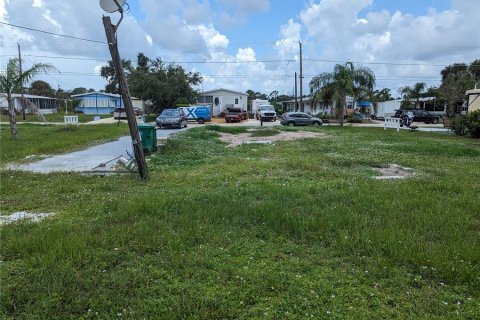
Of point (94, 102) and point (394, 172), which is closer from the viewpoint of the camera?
point (394, 172)

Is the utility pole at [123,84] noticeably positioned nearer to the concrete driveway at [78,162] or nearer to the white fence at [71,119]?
the concrete driveway at [78,162]

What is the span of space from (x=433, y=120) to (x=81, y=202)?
159ft

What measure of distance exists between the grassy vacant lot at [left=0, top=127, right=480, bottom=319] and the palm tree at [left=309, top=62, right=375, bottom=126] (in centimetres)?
2738

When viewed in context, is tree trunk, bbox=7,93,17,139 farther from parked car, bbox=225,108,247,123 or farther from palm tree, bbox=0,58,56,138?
parked car, bbox=225,108,247,123

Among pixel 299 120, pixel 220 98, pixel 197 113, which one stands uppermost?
pixel 220 98

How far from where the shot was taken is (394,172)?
10.3 meters

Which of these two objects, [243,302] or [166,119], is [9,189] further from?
[166,119]

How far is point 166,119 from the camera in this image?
3222cm

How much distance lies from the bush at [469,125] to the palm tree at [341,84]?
10275mm

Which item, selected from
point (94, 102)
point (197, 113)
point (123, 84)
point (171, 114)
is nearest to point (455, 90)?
point (197, 113)

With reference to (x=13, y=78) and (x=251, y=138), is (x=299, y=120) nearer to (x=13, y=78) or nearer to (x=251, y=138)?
(x=251, y=138)

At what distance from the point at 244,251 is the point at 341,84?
3225cm

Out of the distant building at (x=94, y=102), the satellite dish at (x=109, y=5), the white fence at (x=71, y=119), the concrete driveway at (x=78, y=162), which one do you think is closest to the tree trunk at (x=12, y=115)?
the concrete driveway at (x=78, y=162)

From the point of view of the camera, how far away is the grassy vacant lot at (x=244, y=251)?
3.24 m
